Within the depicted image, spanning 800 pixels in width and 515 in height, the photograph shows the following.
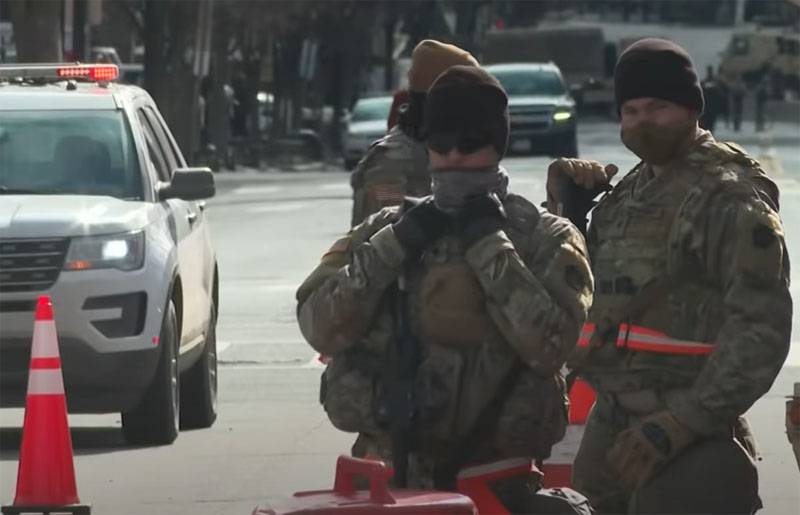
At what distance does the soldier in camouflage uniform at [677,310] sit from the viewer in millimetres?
5238

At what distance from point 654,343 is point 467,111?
827mm

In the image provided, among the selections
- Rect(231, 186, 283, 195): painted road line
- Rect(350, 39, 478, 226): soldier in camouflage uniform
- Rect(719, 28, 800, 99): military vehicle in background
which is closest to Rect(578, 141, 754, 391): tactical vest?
Rect(350, 39, 478, 226): soldier in camouflage uniform

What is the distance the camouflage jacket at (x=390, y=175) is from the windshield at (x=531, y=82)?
115ft

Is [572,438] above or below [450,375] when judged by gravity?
below

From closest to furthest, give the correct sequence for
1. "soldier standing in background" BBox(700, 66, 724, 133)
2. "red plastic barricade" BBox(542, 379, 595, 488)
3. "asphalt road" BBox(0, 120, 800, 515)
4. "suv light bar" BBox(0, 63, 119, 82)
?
"red plastic barricade" BBox(542, 379, 595, 488)
"asphalt road" BBox(0, 120, 800, 515)
"suv light bar" BBox(0, 63, 119, 82)
"soldier standing in background" BBox(700, 66, 724, 133)

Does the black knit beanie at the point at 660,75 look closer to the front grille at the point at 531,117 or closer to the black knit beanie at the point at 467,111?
the black knit beanie at the point at 467,111

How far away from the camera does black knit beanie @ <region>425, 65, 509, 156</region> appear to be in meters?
5.01

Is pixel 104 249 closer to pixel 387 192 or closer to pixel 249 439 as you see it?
pixel 249 439

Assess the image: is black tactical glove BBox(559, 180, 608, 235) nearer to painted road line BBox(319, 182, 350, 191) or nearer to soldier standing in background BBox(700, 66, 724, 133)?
soldier standing in background BBox(700, 66, 724, 133)

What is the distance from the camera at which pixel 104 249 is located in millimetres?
11266

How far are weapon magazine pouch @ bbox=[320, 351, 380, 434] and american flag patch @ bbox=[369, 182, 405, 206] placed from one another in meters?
3.49

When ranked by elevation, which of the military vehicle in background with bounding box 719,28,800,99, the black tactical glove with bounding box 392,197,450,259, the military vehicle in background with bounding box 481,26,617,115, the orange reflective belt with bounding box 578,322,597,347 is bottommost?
the military vehicle in background with bounding box 719,28,800,99

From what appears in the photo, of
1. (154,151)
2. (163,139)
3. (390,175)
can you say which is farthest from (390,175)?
(163,139)

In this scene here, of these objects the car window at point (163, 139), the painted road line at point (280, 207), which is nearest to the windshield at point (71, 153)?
the car window at point (163, 139)
